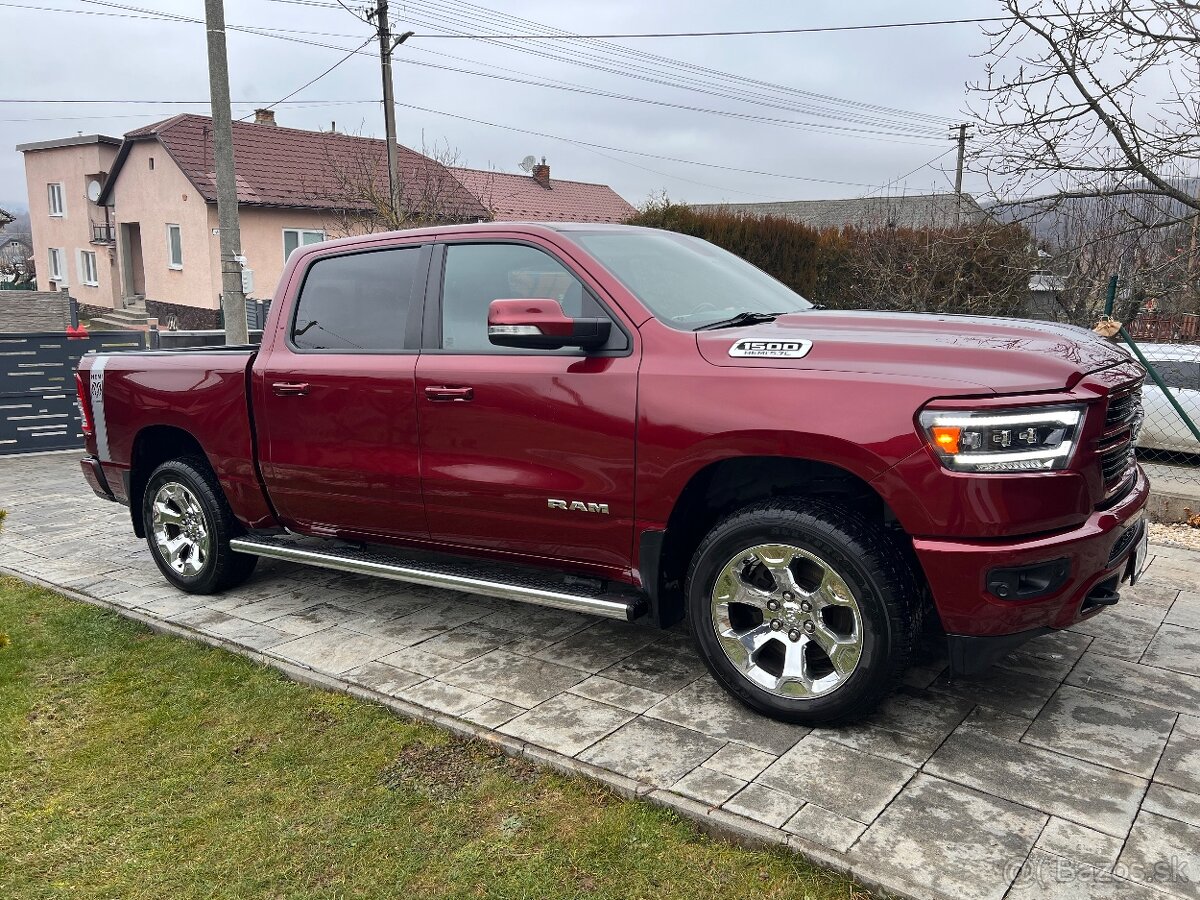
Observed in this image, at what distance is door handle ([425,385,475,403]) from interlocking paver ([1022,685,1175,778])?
258cm

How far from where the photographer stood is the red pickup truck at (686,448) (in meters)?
3.01

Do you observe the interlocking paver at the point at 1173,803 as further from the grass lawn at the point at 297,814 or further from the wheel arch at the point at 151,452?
the wheel arch at the point at 151,452

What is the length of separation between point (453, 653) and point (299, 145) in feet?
97.8

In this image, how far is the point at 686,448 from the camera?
3445 millimetres

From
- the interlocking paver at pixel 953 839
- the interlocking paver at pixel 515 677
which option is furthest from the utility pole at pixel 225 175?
the interlocking paver at pixel 953 839

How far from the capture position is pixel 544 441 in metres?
3.79

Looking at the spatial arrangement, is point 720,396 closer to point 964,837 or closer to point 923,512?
point 923,512

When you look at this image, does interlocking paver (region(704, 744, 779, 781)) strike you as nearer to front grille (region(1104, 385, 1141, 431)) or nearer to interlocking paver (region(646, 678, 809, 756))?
interlocking paver (region(646, 678, 809, 756))

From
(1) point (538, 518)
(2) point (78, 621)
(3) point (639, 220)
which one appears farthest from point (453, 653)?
(3) point (639, 220)

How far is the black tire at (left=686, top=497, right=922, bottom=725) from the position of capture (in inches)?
125

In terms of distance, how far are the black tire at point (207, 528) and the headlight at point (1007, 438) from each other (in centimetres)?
397

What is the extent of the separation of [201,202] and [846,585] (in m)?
29.6

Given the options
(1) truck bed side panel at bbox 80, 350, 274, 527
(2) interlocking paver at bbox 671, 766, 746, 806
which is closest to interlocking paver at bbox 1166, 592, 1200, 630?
(2) interlocking paver at bbox 671, 766, 746, 806

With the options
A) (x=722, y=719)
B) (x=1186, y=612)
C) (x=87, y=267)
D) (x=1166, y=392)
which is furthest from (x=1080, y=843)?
(x=87, y=267)
